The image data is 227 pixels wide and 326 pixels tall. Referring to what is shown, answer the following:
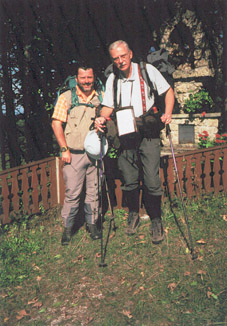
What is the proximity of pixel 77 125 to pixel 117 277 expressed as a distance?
210 centimetres

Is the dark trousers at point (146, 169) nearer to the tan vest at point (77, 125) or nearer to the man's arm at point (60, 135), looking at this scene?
the tan vest at point (77, 125)

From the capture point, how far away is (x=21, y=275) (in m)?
3.83

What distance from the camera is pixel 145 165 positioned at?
169 inches

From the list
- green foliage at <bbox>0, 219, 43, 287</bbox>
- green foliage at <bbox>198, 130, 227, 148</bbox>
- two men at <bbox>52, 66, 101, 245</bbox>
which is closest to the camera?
green foliage at <bbox>0, 219, 43, 287</bbox>

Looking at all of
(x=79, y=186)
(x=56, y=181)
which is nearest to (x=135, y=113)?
(x=79, y=186)

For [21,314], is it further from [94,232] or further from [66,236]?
[94,232]

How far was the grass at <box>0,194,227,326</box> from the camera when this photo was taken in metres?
3.03

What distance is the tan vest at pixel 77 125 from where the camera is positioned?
4.24 m

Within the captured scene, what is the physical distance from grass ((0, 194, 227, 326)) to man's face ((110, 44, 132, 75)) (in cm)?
249

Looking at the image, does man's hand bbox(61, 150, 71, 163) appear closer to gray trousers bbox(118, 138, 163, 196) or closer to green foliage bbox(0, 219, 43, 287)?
gray trousers bbox(118, 138, 163, 196)

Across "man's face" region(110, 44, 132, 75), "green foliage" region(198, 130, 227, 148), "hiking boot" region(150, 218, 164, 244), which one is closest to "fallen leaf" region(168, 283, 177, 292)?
"hiking boot" region(150, 218, 164, 244)

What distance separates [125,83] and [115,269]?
2477 millimetres

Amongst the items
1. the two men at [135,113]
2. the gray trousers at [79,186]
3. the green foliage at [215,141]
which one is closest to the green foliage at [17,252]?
the gray trousers at [79,186]

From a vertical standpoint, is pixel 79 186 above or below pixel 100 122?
below
